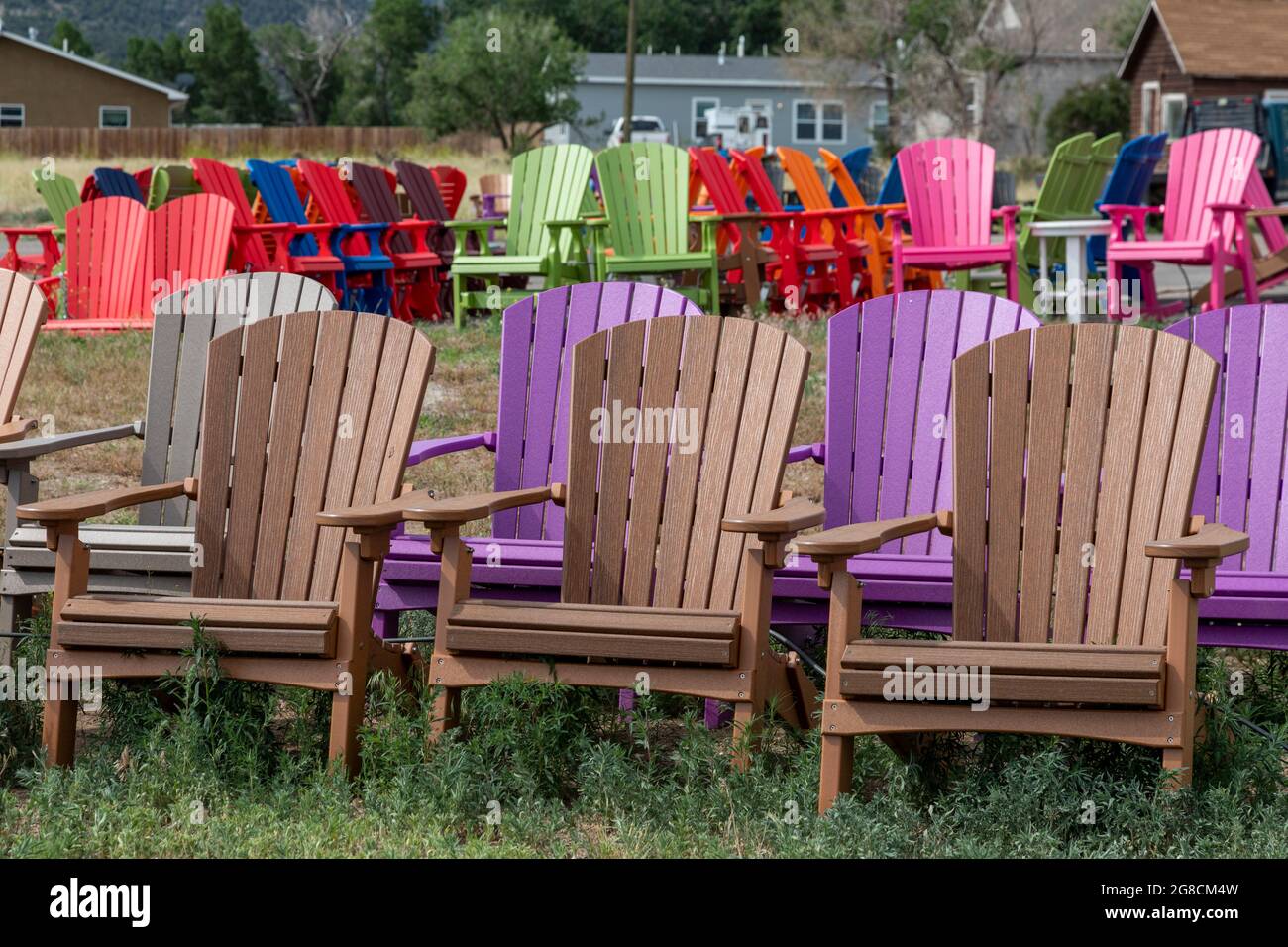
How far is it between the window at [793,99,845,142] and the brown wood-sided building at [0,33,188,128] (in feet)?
60.4

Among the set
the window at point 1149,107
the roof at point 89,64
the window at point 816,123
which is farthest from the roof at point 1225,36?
the roof at point 89,64

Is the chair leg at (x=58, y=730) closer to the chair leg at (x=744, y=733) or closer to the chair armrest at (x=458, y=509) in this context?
the chair armrest at (x=458, y=509)

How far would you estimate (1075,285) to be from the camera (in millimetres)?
8930

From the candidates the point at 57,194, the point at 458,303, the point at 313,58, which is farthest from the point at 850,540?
the point at 313,58

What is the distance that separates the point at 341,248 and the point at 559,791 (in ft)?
24.9

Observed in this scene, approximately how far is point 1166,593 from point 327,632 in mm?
1781

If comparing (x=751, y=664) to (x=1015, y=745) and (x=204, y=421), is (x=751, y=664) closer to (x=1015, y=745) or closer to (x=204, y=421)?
(x=1015, y=745)

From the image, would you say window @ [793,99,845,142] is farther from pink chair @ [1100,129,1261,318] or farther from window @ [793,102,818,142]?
pink chair @ [1100,129,1261,318]

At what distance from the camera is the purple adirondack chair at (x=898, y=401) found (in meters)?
4.37

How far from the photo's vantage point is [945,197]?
9.56 meters

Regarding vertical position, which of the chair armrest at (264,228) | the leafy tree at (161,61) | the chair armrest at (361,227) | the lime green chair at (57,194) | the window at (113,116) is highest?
the leafy tree at (161,61)

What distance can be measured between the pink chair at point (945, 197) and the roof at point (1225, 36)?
2744 cm

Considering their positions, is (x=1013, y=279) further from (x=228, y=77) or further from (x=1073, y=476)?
(x=228, y=77)
